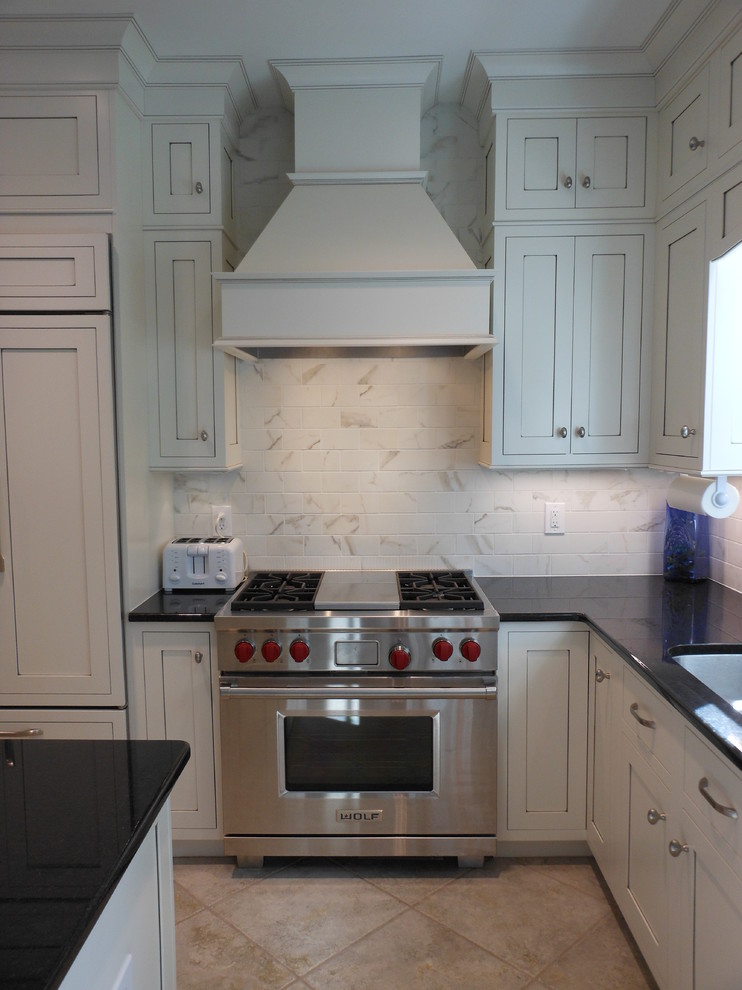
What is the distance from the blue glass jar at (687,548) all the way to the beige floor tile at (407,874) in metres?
1.44

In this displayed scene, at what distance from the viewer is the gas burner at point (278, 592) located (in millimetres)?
2604

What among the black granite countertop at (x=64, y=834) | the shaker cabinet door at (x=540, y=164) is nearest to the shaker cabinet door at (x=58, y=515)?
the black granite countertop at (x=64, y=834)

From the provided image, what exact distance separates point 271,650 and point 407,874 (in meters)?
0.95

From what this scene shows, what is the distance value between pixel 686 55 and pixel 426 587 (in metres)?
1.99

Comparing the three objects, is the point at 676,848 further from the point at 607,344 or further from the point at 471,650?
the point at 607,344

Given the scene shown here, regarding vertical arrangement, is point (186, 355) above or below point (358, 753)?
above

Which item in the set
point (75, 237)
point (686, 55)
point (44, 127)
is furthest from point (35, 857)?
point (686, 55)

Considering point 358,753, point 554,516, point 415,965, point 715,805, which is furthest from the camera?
point 554,516

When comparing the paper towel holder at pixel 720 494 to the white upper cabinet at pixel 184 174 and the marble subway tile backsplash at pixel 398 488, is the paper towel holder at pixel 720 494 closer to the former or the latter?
the marble subway tile backsplash at pixel 398 488

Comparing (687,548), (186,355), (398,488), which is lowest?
(687,548)

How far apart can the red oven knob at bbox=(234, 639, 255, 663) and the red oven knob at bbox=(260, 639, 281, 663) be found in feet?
0.14

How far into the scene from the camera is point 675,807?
1.80m

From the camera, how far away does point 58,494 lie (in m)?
2.53

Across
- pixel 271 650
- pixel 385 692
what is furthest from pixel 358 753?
pixel 271 650
